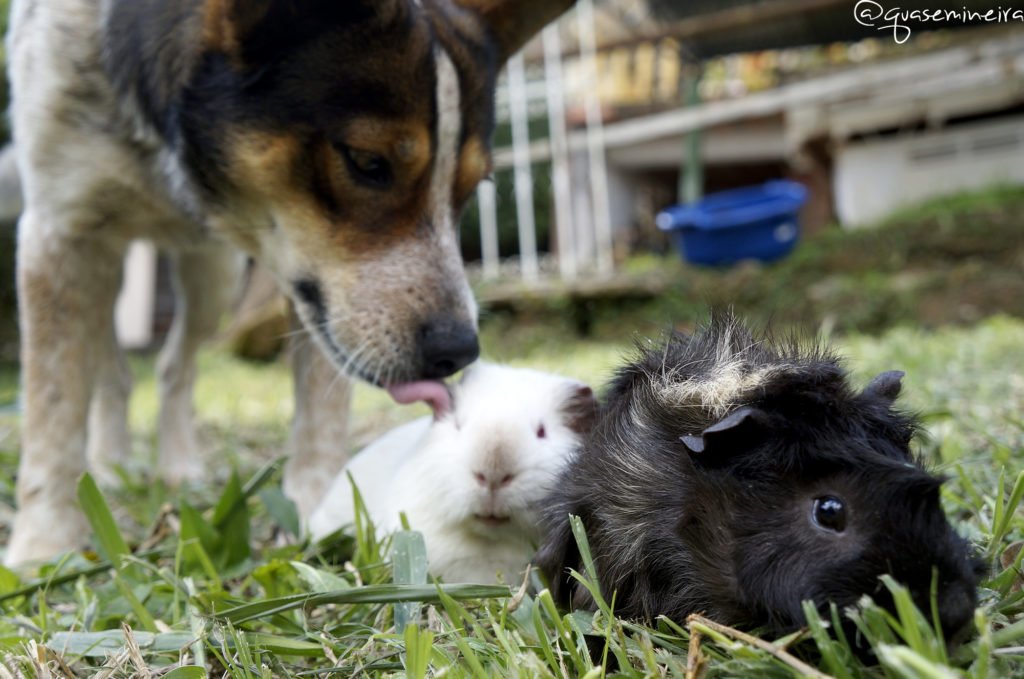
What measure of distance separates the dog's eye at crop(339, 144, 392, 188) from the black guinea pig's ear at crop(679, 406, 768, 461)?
128 cm

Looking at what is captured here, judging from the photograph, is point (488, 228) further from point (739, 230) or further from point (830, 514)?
point (830, 514)

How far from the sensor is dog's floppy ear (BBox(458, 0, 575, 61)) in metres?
2.73

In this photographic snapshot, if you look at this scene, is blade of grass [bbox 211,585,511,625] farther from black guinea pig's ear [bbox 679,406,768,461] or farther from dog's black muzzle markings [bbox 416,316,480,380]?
dog's black muzzle markings [bbox 416,316,480,380]

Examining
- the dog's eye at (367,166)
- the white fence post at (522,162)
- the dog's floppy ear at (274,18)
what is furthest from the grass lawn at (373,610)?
the white fence post at (522,162)

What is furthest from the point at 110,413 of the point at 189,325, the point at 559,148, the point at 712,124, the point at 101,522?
the point at 712,124

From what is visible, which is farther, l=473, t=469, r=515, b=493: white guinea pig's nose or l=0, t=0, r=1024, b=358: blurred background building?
l=0, t=0, r=1024, b=358: blurred background building

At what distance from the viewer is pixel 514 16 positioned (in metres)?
2.77

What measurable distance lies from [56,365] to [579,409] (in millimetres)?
1579

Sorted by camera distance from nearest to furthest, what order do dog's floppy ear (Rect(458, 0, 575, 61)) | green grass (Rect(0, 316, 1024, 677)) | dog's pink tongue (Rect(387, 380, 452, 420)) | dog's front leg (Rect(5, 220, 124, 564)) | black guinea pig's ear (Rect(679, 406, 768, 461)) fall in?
green grass (Rect(0, 316, 1024, 677))
black guinea pig's ear (Rect(679, 406, 768, 461))
dog's pink tongue (Rect(387, 380, 452, 420))
dog's front leg (Rect(5, 220, 124, 564))
dog's floppy ear (Rect(458, 0, 575, 61))

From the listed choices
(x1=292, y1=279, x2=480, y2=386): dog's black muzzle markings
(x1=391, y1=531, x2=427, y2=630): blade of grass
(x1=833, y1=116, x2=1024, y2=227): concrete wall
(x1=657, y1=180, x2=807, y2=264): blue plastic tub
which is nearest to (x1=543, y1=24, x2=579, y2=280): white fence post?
(x1=657, y1=180, x2=807, y2=264): blue plastic tub

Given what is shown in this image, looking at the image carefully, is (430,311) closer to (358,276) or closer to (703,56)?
(358,276)

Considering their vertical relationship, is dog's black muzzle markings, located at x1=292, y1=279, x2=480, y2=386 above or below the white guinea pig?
above

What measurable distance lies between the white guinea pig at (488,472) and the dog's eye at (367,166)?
62 cm

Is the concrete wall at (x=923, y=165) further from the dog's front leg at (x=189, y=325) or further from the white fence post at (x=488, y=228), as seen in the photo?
the dog's front leg at (x=189, y=325)
